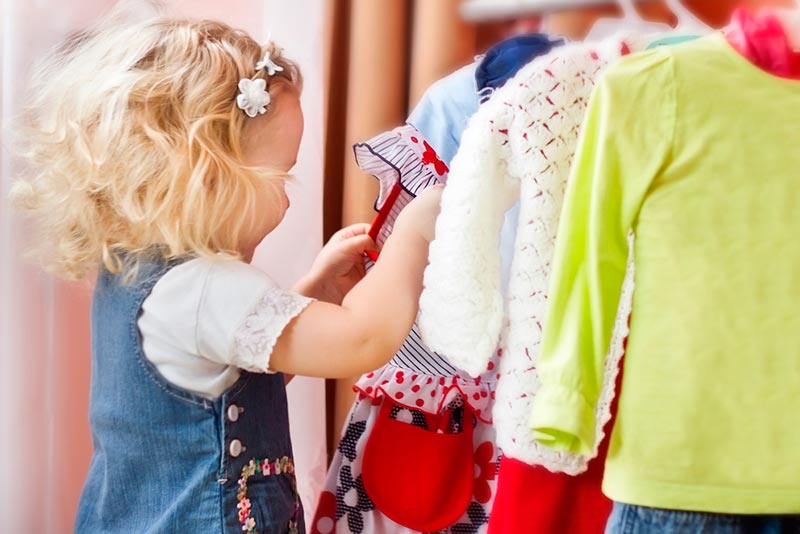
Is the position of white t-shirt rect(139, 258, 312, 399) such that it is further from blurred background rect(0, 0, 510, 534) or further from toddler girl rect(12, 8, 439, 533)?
blurred background rect(0, 0, 510, 534)

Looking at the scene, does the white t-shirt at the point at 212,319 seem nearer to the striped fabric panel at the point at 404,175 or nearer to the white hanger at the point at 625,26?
the striped fabric panel at the point at 404,175

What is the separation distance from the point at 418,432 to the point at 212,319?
0.29m

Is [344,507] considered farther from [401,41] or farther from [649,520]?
[401,41]

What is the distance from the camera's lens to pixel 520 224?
31.9 inches

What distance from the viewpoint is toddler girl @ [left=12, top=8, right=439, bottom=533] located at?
884 millimetres

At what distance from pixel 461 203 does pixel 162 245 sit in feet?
0.97

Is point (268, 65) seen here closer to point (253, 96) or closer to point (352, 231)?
point (253, 96)

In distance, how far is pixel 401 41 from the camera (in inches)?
44.1

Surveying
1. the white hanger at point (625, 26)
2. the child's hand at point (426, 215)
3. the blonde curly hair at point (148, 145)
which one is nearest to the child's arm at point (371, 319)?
the child's hand at point (426, 215)

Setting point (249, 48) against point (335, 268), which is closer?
point (249, 48)

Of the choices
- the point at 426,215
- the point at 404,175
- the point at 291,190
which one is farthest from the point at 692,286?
the point at 291,190

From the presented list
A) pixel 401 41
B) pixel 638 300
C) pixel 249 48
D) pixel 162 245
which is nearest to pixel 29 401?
pixel 162 245

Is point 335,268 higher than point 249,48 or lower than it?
lower

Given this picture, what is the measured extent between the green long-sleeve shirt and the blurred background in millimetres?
376
